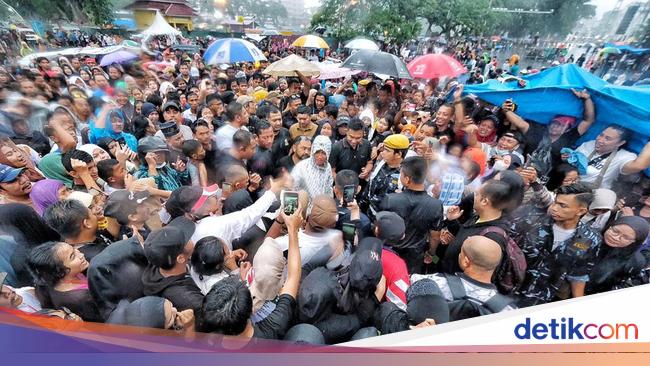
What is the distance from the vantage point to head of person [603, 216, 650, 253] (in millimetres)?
2283

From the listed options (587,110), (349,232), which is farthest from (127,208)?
(587,110)

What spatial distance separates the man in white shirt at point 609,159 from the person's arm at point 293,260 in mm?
3058

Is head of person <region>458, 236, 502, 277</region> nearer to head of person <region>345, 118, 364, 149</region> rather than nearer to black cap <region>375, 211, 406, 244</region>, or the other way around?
black cap <region>375, 211, 406, 244</region>

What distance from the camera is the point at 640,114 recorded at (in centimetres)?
343

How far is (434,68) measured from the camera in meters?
5.86

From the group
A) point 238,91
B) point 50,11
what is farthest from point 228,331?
point 50,11

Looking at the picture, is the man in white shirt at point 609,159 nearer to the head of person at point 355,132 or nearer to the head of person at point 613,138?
the head of person at point 613,138

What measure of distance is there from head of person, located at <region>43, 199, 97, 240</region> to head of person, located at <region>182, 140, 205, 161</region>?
1.37 metres

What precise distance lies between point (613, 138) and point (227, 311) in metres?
4.10

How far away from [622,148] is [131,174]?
5069mm

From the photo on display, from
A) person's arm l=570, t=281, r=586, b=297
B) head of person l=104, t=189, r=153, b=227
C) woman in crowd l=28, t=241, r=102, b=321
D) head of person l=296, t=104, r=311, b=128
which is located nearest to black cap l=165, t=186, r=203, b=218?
head of person l=104, t=189, r=153, b=227

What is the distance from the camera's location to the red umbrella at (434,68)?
19.1 ft

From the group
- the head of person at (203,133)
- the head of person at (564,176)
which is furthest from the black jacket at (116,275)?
the head of person at (564,176)

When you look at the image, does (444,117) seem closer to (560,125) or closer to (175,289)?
(560,125)
